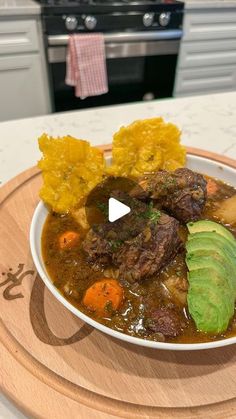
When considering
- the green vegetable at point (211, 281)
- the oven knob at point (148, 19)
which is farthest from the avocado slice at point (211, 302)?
the oven knob at point (148, 19)

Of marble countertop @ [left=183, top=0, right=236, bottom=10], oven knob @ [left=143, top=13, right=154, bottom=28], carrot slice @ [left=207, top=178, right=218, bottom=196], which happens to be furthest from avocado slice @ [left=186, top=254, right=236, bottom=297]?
Result: marble countertop @ [left=183, top=0, right=236, bottom=10]

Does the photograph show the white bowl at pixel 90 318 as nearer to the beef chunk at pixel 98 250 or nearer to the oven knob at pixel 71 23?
the beef chunk at pixel 98 250

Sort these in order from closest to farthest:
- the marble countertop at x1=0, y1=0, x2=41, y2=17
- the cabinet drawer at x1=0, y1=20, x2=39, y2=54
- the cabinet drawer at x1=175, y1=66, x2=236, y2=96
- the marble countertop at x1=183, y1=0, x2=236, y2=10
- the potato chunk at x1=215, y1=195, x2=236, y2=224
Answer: the potato chunk at x1=215, y1=195, x2=236, y2=224
the marble countertop at x1=0, y1=0, x2=41, y2=17
the cabinet drawer at x1=0, y1=20, x2=39, y2=54
the marble countertop at x1=183, y1=0, x2=236, y2=10
the cabinet drawer at x1=175, y1=66, x2=236, y2=96

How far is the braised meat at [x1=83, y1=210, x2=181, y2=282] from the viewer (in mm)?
1062

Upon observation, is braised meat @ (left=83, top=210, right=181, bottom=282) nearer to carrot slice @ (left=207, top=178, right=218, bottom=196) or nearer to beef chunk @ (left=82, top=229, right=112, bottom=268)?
beef chunk @ (left=82, top=229, right=112, bottom=268)

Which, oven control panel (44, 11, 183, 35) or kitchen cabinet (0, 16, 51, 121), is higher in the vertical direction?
oven control panel (44, 11, 183, 35)

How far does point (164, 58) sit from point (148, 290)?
120 inches

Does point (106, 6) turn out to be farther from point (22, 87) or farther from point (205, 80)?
point (205, 80)

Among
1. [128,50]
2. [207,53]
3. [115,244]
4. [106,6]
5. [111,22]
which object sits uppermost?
[106,6]

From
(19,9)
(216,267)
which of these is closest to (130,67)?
(19,9)

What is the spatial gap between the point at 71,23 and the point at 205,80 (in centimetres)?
162

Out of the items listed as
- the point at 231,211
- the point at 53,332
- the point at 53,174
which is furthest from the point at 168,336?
the point at 53,174

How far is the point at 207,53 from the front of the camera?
3.67 m

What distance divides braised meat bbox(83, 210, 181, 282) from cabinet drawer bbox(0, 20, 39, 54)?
7.90 feet
